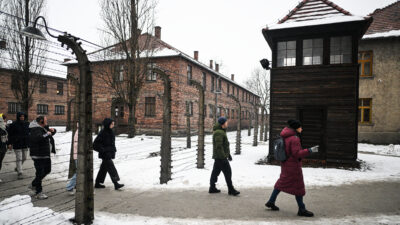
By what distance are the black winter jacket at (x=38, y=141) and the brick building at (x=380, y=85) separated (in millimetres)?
19921

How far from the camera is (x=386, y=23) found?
18.1m

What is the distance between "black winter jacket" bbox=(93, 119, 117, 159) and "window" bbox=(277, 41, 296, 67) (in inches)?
304

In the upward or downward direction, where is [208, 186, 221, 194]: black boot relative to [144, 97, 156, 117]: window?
downward

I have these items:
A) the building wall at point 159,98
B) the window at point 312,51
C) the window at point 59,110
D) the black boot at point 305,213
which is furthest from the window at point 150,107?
the window at point 59,110

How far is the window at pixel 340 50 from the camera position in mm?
9531

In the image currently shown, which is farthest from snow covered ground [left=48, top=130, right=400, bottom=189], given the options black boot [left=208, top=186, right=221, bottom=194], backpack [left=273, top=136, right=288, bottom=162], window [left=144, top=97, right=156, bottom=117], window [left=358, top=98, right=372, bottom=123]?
window [left=144, top=97, right=156, bottom=117]

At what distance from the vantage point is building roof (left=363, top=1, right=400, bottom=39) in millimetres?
16953

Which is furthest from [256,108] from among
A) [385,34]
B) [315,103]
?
[385,34]

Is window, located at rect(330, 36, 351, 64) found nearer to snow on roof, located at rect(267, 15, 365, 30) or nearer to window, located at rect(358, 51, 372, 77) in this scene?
snow on roof, located at rect(267, 15, 365, 30)

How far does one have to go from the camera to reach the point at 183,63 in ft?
72.9

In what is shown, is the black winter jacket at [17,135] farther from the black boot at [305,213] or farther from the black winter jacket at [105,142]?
the black boot at [305,213]

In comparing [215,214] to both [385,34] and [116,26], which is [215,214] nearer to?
[116,26]

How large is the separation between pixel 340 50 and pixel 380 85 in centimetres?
1072

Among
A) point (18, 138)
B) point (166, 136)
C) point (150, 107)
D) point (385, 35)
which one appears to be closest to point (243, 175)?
point (166, 136)
